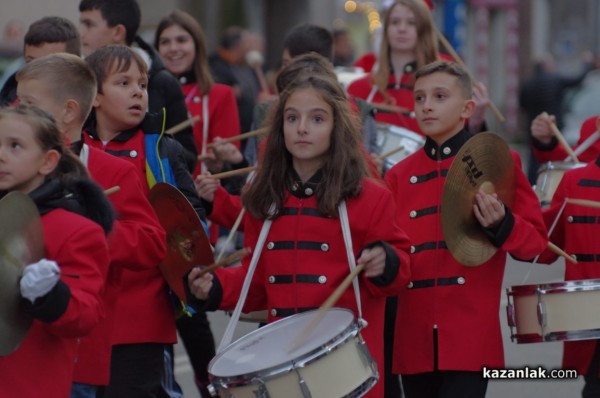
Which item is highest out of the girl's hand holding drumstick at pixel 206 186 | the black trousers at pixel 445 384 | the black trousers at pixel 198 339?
the girl's hand holding drumstick at pixel 206 186

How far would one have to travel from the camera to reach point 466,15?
3853 centimetres

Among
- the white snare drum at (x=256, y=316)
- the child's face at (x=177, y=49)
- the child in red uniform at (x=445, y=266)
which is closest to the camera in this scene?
the child in red uniform at (x=445, y=266)

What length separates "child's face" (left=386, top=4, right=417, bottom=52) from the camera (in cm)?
784

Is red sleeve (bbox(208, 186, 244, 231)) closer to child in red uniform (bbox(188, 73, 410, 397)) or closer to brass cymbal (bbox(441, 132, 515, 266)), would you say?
child in red uniform (bbox(188, 73, 410, 397))

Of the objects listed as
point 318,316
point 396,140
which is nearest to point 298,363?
point 318,316

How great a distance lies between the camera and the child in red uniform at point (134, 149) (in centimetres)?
583

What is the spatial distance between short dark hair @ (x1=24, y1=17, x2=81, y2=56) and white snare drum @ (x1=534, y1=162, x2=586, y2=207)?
7.57 ft

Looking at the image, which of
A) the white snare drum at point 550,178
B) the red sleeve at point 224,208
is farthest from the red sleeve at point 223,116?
the white snare drum at point 550,178

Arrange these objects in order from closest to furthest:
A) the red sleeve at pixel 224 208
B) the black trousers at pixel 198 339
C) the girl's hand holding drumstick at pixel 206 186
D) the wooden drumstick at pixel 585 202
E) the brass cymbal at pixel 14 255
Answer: the brass cymbal at pixel 14 255 → the wooden drumstick at pixel 585 202 → the girl's hand holding drumstick at pixel 206 186 → the red sleeve at pixel 224 208 → the black trousers at pixel 198 339

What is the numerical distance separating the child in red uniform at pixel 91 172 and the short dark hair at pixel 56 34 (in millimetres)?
1158

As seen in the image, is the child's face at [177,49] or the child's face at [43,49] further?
the child's face at [177,49]

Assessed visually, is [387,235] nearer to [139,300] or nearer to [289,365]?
[289,365]

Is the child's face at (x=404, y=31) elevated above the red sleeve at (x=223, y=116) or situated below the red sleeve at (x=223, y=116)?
above

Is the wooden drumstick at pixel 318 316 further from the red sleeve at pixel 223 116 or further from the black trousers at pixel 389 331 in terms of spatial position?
the red sleeve at pixel 223 116
